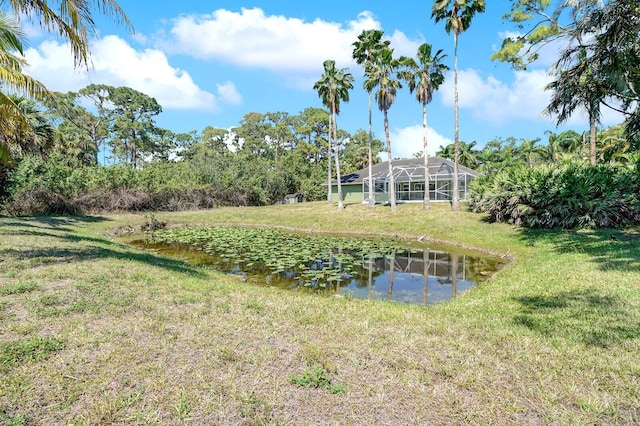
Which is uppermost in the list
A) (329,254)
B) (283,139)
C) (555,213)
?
(283,139)

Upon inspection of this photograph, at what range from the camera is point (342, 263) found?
11617 mm

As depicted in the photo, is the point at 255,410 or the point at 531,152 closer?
the point at 255,410

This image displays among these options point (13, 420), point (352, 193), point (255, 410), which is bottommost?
point (255, 410)

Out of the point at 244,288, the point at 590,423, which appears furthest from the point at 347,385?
the point at 244,288

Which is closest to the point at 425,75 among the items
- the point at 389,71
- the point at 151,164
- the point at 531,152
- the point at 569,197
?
the point at 389,71

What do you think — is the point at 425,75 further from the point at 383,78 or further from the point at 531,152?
the point at 531,152

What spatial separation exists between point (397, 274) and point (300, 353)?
7292 mm

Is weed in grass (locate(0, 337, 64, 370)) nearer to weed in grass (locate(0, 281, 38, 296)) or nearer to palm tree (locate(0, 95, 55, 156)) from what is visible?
weed in grass (locate(0, 281, 38, 296))

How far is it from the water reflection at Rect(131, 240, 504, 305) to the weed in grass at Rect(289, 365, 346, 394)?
4.52m

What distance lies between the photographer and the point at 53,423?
255 cm

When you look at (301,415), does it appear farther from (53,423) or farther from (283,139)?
(283,139)

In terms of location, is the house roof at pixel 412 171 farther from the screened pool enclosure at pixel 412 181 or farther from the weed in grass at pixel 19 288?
the weed in grass at pixel 19 288

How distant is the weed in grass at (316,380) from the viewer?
10.4ft

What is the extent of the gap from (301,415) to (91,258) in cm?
780
